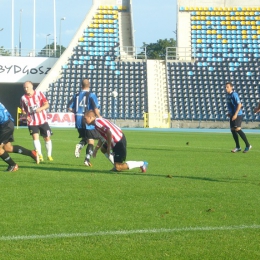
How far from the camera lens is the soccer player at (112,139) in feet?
36.3

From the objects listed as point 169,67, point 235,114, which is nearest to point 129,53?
point 169,67

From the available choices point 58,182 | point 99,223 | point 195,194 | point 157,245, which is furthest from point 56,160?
point 157,245

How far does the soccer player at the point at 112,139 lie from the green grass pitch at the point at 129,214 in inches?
9.6

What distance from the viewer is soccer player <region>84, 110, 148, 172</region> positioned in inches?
436

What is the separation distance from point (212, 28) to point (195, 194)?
45.3 metres

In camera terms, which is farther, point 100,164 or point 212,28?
point 212,28

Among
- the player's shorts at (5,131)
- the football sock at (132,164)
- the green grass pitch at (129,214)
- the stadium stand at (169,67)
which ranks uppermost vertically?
the stadium stand at (169,67)

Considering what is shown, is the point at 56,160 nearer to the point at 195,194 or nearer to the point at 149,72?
the point at 195,194

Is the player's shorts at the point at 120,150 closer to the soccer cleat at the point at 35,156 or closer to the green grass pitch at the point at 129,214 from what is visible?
the green grass pitch at the point at 129,214

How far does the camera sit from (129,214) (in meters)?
7.28

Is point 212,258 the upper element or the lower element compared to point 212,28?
lower

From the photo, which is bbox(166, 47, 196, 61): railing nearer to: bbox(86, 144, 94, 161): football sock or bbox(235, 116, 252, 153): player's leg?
bbox(235, 116, 252, 153): player's leg

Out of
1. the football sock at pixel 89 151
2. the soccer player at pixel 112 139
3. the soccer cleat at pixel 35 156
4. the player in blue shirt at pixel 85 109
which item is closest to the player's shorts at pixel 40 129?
the player in blue shirt at pixel 85 109

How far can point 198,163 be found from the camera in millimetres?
14508
